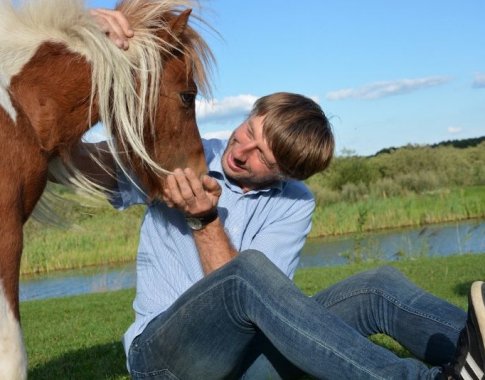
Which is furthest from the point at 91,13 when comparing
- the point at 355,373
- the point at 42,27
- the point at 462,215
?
the point at 462,215

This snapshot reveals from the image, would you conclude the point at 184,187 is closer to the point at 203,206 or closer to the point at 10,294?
the point at 203,206

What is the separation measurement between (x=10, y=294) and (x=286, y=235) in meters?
1.61

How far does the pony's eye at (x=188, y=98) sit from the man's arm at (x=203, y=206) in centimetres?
27

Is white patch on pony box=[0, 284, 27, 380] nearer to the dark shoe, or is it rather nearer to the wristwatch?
the wristwatch

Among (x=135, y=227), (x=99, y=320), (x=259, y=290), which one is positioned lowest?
(x=135, y=227)

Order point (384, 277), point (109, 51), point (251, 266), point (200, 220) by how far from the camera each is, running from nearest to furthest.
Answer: point (109, 51) → point (251, 266) → point (200, 220) → point (384, 277)

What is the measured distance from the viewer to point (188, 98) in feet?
8.70

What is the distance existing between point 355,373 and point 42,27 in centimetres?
166

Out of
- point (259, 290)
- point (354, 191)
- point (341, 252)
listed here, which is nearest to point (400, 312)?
point (259, 290)

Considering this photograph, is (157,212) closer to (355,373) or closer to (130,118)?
(130,118)

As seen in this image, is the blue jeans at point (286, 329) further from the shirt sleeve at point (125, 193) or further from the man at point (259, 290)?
the shirt sleeve at point (125, 193)

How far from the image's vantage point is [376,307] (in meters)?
3.12

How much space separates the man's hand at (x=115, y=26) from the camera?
7.95ft

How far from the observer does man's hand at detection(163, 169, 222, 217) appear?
107 inches
